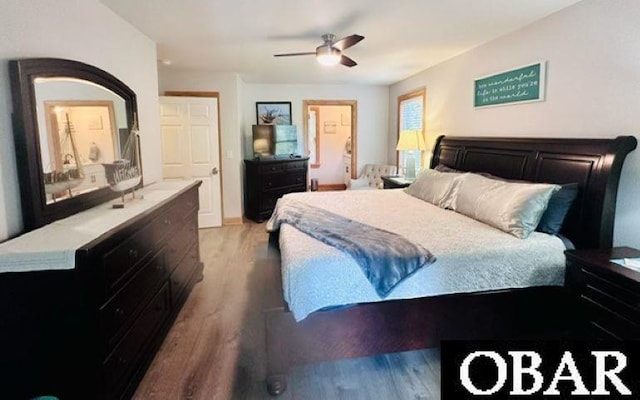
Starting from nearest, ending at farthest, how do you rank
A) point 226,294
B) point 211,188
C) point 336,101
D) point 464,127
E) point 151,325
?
point 151,325 → point 226,294 → point 464,127 → point 211,188 → point 336,101

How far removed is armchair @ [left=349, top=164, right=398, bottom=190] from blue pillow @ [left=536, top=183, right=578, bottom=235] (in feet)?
13.0

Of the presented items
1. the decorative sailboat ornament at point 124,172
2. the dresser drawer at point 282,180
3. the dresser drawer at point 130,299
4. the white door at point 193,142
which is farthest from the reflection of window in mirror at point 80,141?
the dresser drawer at point 282,180

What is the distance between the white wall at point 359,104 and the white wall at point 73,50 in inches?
114

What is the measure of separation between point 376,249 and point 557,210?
4.54 feet

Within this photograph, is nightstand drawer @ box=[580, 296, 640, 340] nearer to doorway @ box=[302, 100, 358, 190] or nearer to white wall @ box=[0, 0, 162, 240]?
white wall @ box=[0, 0, 162, 240]

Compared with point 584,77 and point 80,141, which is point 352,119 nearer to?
point 584,77

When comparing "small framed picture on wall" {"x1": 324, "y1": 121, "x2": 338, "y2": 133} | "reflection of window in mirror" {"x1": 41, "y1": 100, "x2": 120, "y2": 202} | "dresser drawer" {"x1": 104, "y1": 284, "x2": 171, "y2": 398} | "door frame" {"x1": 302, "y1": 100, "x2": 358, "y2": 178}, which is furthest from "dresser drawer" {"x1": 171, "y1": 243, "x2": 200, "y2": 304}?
"small framed picture on wall" {"x1": 324, "y1": 121, "x2": 338, "y2": 133}

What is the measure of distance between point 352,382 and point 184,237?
1.87m

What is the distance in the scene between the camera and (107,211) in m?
2.26

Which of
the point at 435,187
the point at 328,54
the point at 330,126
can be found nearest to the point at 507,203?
the point at 435,187

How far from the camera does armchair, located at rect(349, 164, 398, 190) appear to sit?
662 centimetres

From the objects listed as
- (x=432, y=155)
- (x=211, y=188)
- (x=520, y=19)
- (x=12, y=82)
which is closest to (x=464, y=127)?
(x=432, y=155)

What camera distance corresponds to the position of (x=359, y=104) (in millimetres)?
7066

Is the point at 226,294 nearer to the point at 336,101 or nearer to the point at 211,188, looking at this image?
the point at 211,188
